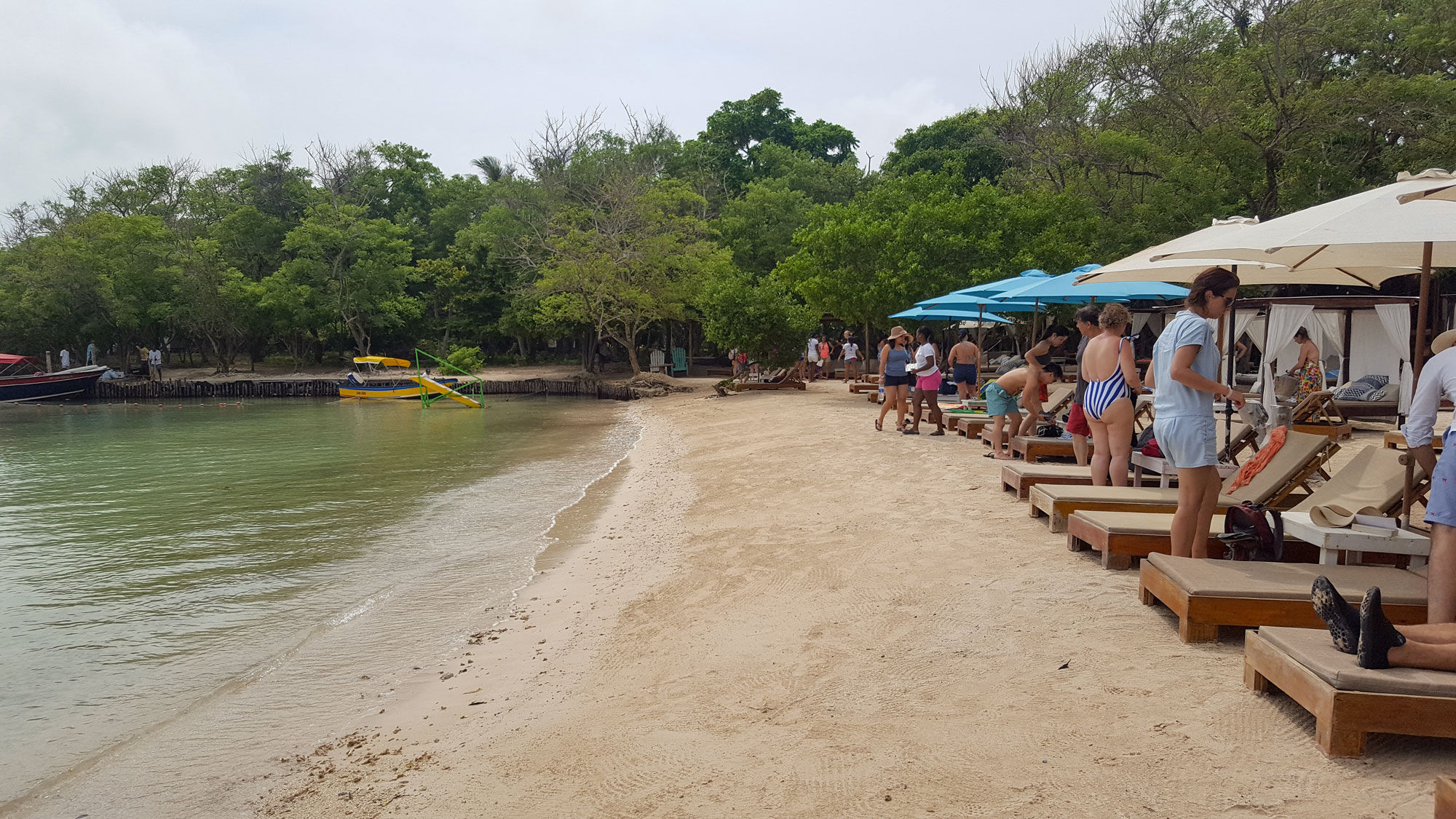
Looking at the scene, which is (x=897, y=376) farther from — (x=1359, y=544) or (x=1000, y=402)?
(x=1359, y=544)

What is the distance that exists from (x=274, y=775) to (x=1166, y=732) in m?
4.07

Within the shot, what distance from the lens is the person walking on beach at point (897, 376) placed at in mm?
12391

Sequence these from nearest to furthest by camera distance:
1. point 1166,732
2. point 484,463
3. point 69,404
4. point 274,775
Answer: point 1166,732, point 274,775, point 484,463, point 69,404

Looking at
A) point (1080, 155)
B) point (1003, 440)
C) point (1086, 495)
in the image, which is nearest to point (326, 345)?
point (1080, 155)

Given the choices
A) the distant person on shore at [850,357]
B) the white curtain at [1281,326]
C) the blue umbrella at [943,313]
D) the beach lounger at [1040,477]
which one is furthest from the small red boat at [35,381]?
A: the white curtain at [1281,326]

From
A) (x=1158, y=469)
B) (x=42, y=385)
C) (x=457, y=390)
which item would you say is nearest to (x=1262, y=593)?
(x=1158, y=469)

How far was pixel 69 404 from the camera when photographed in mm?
36031

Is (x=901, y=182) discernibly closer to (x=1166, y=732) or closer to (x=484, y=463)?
(x=484, y=463)

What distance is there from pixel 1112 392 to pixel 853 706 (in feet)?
13.3

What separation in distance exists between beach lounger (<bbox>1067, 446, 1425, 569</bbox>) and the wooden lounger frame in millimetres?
293

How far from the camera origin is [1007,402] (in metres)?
10.3

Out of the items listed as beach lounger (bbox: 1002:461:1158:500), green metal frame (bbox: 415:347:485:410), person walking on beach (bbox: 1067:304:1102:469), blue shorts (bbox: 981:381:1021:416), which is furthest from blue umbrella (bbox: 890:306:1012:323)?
green metal frame (bbox: 415:347:485:410)

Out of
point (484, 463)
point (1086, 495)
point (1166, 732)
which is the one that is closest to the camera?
point (1166, 732)

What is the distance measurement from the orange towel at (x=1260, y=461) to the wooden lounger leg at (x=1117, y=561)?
1566 mm
